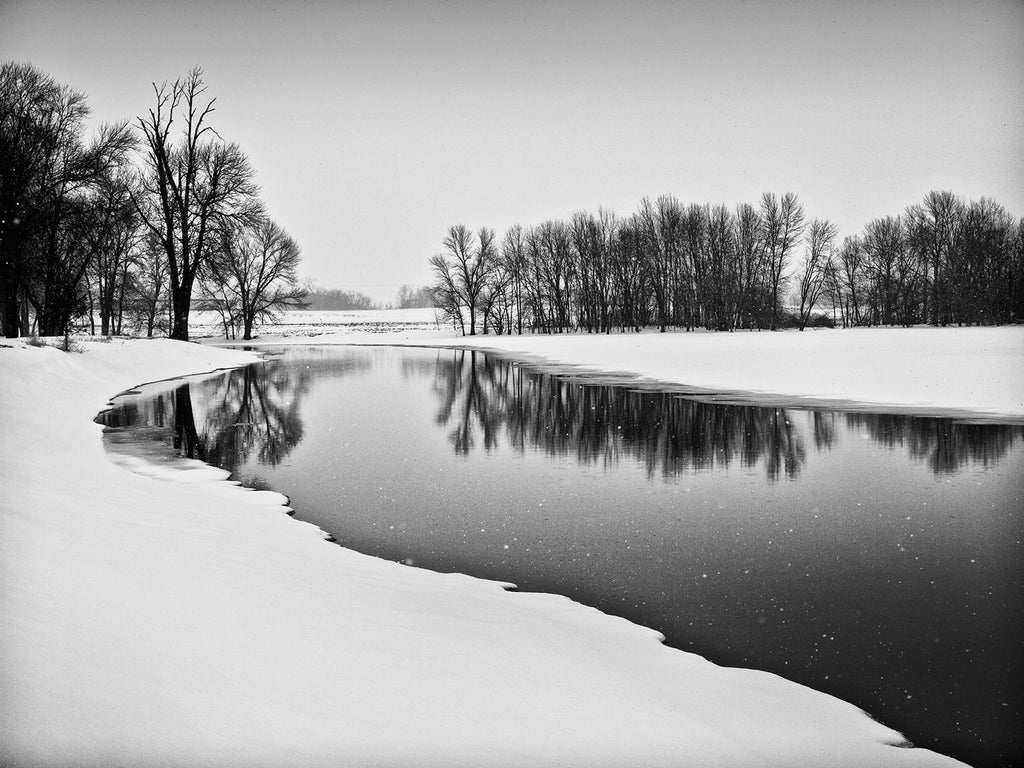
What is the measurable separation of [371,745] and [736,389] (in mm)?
22454

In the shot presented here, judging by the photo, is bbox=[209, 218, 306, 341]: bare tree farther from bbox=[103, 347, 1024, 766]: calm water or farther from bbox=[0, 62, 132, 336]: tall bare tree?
bbox=[103, 347, 1024, 766]: calm water

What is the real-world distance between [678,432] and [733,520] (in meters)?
6.67

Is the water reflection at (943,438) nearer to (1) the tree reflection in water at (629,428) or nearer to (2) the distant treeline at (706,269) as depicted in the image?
(1) the tree reflection in water at (629,428)

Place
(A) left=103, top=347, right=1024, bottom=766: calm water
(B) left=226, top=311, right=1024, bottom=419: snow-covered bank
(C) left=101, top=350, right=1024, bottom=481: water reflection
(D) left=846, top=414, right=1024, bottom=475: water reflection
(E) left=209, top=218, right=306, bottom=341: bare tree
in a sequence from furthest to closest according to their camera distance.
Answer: (E) left=209, top=218, right=306, bottom=341: bare tree
(B) left=226, top=311, right=1024, bottom=419: snow-covered bank
(C) left=101, top=350, right=1024, bottom=481: water reflection
(D) left=846, top=414, right=1024, bottom=475: water reflection
(A) left=103, top=347, right=1024, bottom=766: calm water

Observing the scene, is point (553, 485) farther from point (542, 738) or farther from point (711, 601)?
point (542, 738)

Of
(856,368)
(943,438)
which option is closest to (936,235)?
(856,368)

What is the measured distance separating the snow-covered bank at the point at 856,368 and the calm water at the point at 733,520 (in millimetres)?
4129

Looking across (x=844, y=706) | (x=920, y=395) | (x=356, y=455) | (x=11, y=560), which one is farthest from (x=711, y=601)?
(x=920, y=395)

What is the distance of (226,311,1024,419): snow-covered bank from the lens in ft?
64.6

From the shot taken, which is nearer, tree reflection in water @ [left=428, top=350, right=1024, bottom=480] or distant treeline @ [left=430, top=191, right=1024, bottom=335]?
tree reflection in water @ [left=428, top=350, right=1024, bottom=480]

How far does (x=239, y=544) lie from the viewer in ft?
21.4

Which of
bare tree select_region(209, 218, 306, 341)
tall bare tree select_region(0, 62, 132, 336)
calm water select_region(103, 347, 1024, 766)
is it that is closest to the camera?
calm water select_region(103, 347, 1024, 766)

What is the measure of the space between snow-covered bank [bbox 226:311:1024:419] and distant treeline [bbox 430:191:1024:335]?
36.1 meters

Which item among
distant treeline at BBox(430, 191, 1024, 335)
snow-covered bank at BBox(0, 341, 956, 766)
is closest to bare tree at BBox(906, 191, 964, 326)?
distant treeline at BBox(430, 191, 1024, 335)
